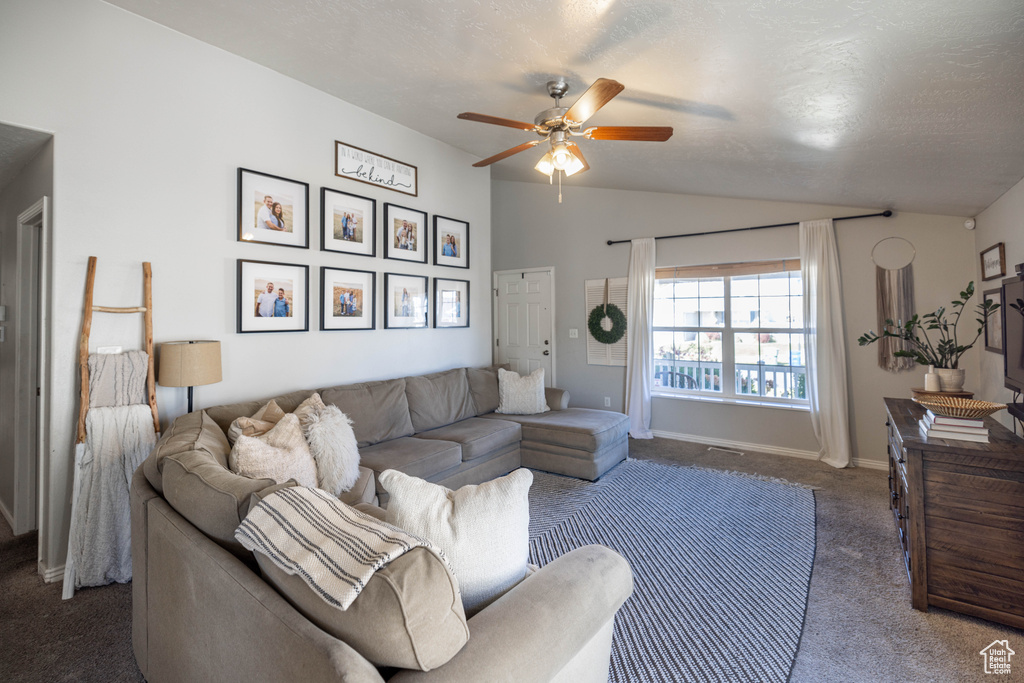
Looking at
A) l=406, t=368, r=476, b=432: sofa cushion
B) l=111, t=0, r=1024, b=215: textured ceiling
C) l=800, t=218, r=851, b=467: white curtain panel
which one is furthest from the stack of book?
l=406, t=368, r=476, b=432: sofa cushion

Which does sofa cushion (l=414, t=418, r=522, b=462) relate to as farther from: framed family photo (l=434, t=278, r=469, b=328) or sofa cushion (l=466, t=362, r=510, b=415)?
framed family photo (l=434, t=278, r=469, b=328)

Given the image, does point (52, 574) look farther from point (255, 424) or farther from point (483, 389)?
point (483, 389)

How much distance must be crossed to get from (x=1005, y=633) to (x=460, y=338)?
4.07m

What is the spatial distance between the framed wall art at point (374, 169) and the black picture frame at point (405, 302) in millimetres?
774

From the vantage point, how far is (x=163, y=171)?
2.78m

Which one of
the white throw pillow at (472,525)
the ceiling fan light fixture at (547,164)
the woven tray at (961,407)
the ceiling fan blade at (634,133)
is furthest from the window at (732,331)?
the white throw pillow at (472,525)

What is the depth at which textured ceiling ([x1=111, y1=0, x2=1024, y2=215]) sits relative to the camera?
178cm

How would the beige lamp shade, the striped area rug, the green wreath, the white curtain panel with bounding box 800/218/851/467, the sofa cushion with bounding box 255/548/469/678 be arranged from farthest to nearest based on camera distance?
the green wreath, the white curtain panel with bounding box 800/218/851/467, the beige lamp shade, the striped area rug, the sofa cushion with bounding box 255/548/469/678

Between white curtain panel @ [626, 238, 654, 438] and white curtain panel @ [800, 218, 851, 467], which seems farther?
white curtain panel @ [626, 238, 654, 438]

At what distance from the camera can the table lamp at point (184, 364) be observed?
8.52 ft

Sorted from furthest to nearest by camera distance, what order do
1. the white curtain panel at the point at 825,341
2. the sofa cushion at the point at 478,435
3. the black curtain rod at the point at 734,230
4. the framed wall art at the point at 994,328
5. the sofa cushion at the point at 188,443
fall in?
the white curtain panel at the point at 825,341 < the black curtain rod at the point at 734,230 < the sofa cushion at the point at 478,435 < the framed wall art at the point at 994,328 < the sofa cushion at the point at 188,443

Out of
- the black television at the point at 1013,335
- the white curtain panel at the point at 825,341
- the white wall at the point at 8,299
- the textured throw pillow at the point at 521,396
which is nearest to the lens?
the black television at the point at 1013,335

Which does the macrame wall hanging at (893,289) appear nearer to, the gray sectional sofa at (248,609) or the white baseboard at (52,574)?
the gray sectional sofa at (248,609)

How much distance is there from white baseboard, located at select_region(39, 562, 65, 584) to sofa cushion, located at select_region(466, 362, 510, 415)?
2903mm
